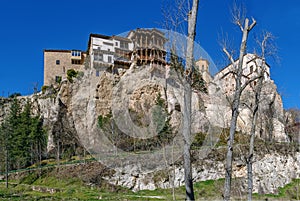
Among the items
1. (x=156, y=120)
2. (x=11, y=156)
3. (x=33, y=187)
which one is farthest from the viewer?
(x=11, y=156)

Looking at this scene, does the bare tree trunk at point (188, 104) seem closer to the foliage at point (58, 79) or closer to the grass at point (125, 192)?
the grass at point (125, 192)

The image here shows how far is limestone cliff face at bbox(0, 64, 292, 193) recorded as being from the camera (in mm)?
20766

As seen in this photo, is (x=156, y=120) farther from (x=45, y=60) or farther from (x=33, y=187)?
(x=45, y=60)

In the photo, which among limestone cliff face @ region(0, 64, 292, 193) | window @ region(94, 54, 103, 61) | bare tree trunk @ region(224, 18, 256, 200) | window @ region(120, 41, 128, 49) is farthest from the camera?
window @ region(94, 54, 103, 61)

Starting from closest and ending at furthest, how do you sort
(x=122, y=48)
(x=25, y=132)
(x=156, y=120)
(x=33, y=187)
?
1. (x=33, y=187)
2. (x=156, y=120)
3. (x=25, y=132)
4. (x=122, y=48)

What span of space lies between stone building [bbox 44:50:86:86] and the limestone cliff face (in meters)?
5.53

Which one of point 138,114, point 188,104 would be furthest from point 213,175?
point 188,104

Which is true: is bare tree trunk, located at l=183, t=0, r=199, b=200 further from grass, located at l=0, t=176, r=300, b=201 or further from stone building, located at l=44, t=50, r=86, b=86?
stone building, located at l=44, t=50, r=86, b=86

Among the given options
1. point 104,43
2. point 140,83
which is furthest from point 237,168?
point 104,43

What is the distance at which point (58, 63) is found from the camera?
53469 millimetres

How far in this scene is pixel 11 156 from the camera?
36.8 metres

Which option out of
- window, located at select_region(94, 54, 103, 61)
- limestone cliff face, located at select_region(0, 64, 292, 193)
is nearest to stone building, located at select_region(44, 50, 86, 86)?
limestone cliff face, located at select_region(0, 64, 292, 193)

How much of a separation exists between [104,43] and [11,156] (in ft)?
61.6

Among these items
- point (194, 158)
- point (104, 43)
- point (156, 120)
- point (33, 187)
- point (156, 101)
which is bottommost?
point (33, 187)
